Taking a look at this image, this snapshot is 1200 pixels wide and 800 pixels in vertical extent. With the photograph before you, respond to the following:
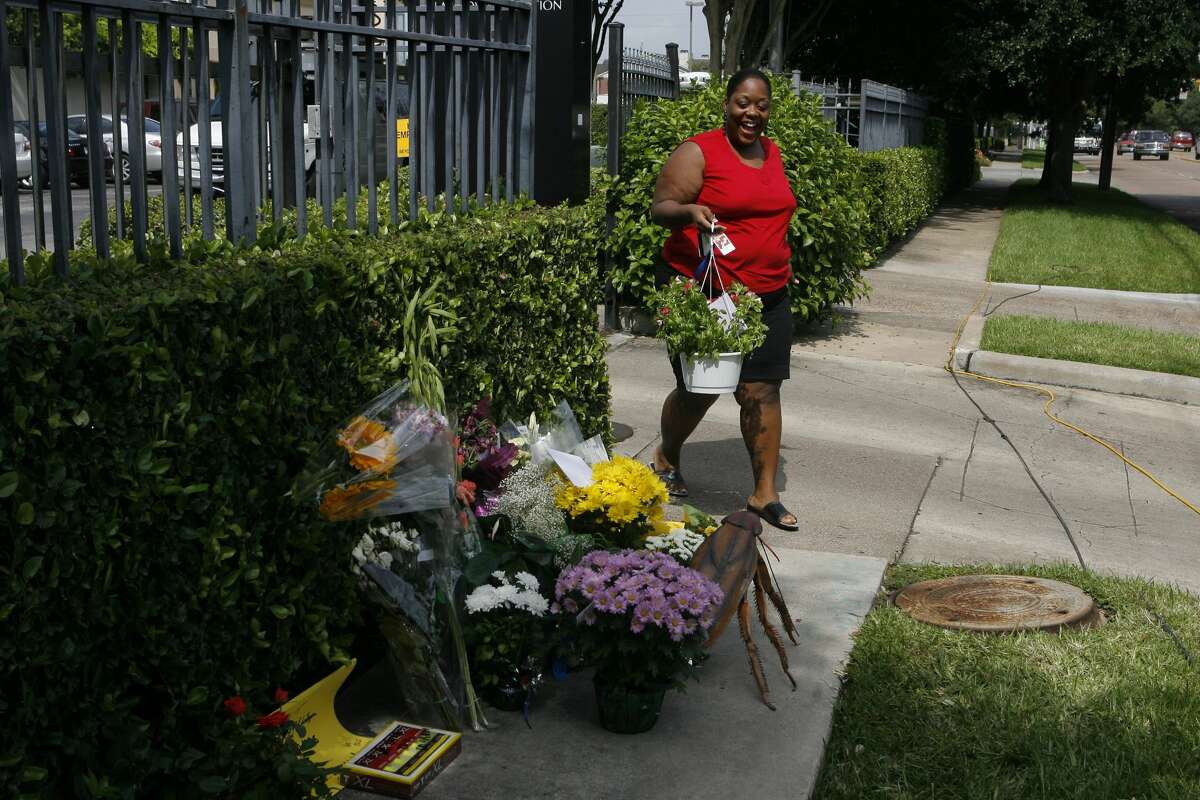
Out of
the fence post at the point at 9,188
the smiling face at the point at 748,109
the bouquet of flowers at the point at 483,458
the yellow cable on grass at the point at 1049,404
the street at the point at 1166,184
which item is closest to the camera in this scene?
the fence post at the point at 9,188

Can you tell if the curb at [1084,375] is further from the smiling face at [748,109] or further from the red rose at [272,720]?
the red rose at [272,720]

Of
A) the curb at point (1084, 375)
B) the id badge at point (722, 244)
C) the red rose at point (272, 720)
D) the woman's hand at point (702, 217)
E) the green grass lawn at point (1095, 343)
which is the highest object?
the woman's hand at point (702, 217)

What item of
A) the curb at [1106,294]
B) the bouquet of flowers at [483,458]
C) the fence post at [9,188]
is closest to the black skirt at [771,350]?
the bouquet of flowers at [483,458]

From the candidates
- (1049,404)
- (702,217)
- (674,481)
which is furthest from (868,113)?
(702,217)

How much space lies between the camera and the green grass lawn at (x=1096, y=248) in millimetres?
14961

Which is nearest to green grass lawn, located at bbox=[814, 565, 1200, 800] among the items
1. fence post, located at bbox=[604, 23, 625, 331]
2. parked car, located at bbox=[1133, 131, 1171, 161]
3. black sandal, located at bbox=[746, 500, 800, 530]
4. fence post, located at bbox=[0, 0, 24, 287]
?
black sandal, located at bbox=[746, 500, 800, 530]

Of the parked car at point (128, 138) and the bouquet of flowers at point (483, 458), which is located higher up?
the parked car at point (128, 138)

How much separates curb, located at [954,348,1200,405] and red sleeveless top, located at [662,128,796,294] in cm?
422

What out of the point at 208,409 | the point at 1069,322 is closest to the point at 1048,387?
the point at 1069,322

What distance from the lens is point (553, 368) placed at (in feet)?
17.1

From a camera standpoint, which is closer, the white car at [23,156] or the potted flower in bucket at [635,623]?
the white car at [23,156]

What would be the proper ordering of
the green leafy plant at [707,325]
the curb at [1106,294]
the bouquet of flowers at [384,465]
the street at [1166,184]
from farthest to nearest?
the street at [1166,184] → the curb at [1106,294] → the green leafy plant at [707,325] → the bouquet of flowers at [384,465]

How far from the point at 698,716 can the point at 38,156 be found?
2330 millimetres

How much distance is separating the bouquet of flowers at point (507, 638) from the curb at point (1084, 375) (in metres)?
6.34
